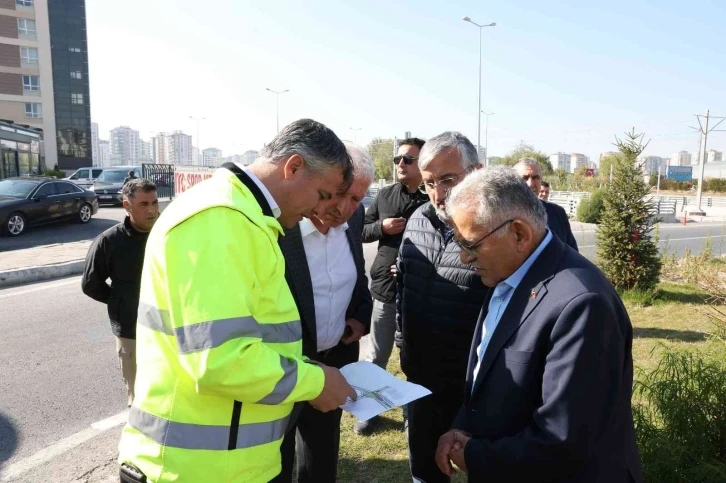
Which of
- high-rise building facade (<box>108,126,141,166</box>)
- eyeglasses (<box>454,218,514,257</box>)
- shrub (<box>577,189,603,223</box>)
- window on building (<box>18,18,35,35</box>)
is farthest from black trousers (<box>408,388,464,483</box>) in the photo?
high-rise building facade (<box>108,126,141,166</box>)

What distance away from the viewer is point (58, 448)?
12.2 feet

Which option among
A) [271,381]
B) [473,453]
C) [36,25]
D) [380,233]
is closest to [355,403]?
[473,453]

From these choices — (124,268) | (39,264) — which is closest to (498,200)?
(124,268)

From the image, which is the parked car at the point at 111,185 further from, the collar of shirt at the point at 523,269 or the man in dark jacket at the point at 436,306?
the collar of shirt at the point at 523,269

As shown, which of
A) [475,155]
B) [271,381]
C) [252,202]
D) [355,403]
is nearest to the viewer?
[271,381]

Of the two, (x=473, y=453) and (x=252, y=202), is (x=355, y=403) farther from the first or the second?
(x=252, y=202)

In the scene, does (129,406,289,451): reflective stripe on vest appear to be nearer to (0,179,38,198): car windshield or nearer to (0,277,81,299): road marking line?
(0,277,81,299): road marking line

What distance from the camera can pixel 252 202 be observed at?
157 cm

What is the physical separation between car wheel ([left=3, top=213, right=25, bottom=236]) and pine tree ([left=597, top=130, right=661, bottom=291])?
1363cm

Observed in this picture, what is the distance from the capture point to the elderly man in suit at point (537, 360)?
157 cm

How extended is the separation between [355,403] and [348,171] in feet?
2.69

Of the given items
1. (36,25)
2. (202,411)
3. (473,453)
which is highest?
(36,25)

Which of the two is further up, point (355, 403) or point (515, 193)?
point (515, 193)

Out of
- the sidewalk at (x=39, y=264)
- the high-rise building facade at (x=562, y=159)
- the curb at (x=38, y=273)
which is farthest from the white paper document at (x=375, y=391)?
the high-rise building facade at (x=562, y=159)
